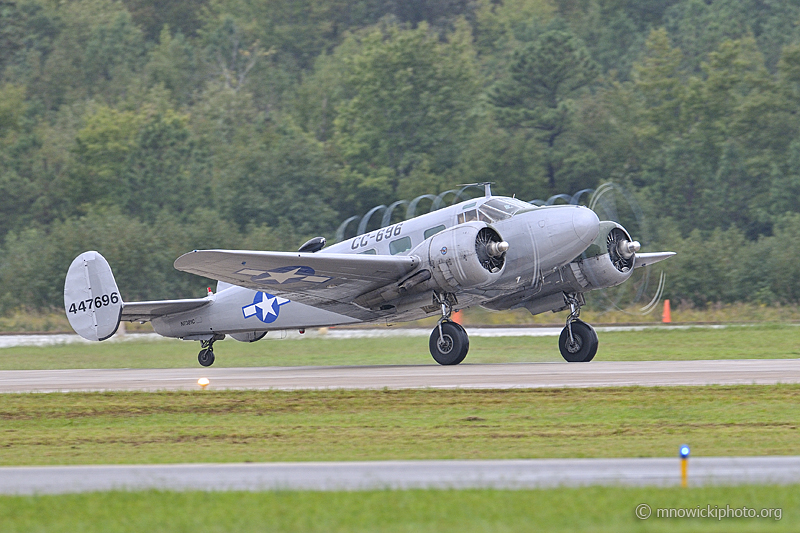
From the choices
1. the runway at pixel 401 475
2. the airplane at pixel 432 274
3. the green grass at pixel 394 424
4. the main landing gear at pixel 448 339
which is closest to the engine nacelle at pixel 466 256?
the airplane at pixel 432 274

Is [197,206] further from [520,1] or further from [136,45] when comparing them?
[520,1]

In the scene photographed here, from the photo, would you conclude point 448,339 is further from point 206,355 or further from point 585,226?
point 206,355

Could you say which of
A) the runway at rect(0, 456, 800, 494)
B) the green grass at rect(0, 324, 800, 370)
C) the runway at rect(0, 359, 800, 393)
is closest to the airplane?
the runway at rect(0, 359, 800, 393)

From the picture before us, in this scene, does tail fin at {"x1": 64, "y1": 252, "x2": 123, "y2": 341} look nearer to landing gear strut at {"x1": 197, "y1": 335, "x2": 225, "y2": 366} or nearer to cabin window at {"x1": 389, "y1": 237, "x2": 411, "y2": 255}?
landing gear strut at {"x1": 197, "y1": 335, "x2": 225, "y2": 366}

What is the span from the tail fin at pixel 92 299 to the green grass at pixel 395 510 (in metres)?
16.2

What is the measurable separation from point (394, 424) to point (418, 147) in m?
55.9

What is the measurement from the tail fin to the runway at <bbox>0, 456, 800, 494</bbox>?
1425 centimetres

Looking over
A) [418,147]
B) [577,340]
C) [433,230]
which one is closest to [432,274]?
[433,230]

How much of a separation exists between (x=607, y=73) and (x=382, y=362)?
2624 inches

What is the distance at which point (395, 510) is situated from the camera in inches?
351

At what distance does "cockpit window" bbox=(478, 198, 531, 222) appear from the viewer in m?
23.3

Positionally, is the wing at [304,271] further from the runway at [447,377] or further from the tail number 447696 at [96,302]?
the tail number 447696 at [96,302]

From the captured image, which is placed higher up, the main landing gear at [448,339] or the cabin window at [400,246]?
the cabin window at [400,246]

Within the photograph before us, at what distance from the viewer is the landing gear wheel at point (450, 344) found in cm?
2291
